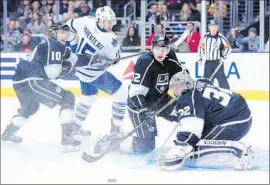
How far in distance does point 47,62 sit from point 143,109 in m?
0.51

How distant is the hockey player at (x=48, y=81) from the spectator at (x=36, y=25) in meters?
0.11

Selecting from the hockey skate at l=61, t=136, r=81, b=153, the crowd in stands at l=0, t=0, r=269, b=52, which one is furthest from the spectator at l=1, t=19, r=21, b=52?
the hockey skate at l=61, t=136, r=81, b=153

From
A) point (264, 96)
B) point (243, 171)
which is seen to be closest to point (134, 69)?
point (243, 171)

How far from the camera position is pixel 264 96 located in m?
6.79

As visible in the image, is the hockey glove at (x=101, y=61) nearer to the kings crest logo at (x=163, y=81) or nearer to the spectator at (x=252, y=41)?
the kings crest logo at (x=163, y=81)

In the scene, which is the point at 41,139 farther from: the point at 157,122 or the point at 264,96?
the point at 264,96

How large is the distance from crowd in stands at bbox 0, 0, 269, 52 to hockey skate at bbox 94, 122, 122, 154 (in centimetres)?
51

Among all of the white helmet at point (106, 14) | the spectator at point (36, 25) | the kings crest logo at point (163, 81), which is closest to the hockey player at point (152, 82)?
the kings crest logo at point (163, 81)

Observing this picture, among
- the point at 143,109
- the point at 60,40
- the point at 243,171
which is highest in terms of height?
the point at 60,40

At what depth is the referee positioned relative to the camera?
15.5 ft

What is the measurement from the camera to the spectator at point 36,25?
14.5 feet

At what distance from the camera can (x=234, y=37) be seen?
5094 mm

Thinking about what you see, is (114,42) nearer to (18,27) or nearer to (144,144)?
(144,144)

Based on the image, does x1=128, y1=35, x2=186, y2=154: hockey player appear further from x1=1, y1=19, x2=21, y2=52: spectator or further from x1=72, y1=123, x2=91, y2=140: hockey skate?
x1=1, y1=19, x2=21, y2=52: spectator
